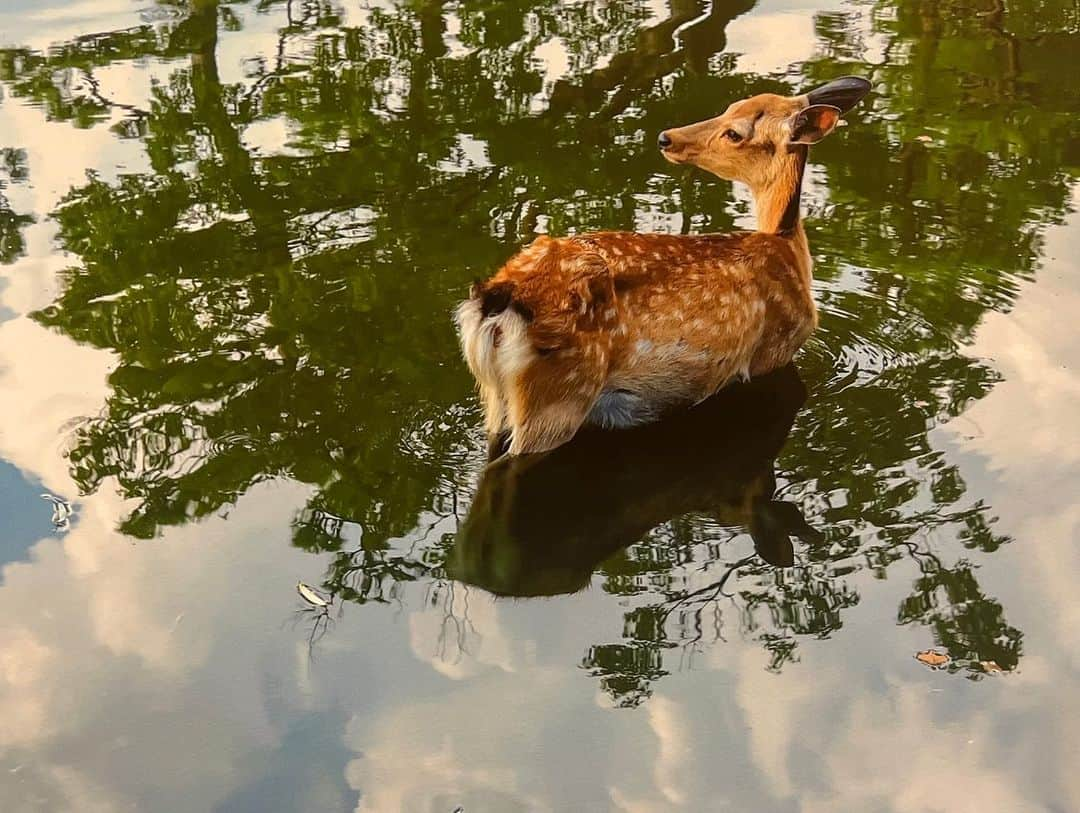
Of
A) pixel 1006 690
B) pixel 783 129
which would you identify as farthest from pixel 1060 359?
pixel 1006 690

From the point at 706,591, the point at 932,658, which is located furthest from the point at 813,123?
the point at 932,658

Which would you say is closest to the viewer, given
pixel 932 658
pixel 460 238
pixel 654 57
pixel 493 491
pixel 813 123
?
pixel 932 658

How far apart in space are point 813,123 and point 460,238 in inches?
70.2

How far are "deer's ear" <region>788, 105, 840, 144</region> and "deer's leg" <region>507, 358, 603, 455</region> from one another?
5.32 ft

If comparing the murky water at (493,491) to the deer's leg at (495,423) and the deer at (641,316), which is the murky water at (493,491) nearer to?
the deer's leg at (495,423)

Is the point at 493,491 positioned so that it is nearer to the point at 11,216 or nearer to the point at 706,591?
the point at 706,591

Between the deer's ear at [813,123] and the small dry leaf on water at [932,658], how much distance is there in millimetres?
2377

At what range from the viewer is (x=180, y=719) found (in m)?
3.47

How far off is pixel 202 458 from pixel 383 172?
2.71 metres

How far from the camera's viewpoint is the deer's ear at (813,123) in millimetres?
5137

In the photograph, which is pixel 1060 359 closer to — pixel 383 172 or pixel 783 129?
pixel 783 129

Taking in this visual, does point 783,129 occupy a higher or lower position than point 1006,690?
higher

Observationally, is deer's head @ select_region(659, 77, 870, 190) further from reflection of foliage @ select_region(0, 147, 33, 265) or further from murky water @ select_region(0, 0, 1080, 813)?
reflection of foliage @ select_region(0, 147, 33, 265)

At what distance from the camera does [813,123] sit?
5.20 m
